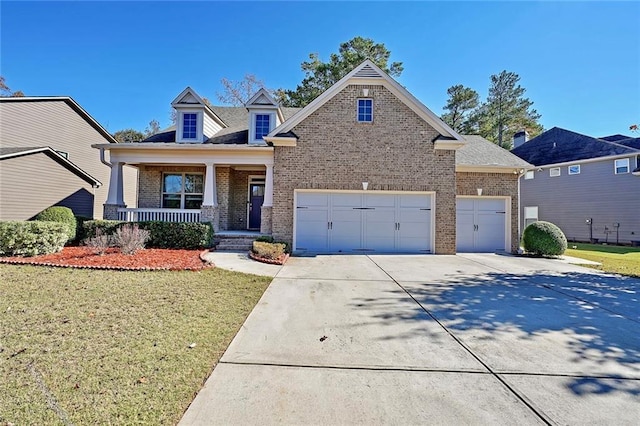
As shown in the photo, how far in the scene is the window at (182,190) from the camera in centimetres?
1401

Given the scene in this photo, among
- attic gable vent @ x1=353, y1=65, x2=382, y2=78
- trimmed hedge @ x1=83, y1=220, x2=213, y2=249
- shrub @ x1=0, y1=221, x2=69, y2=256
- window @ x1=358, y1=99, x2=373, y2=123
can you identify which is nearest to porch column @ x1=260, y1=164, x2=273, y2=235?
trimmed hedge @ x1=83, y1=220, x2=213, y2=249

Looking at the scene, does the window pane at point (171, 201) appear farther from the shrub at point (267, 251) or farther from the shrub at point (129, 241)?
the shrub at point (267, 251)

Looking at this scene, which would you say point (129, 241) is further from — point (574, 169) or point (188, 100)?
point (574, 169)

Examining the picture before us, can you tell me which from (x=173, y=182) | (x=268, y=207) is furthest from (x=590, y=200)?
(x=173, y=182)

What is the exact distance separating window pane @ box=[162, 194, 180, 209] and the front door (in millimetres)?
3436

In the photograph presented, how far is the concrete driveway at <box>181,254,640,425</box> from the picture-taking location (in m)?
2.52

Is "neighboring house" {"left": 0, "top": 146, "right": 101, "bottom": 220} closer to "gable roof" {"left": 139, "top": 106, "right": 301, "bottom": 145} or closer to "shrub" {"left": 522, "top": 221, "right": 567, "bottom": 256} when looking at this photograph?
"gable roof" {"left": 139, "top": 106, "right": 301, "bottom": 145}

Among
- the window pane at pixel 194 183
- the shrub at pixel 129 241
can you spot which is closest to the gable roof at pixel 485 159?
the window pane at pixel 194 183

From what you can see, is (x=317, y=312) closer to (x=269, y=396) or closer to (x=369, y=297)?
(x=369, y=297)

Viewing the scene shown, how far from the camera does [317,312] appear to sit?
16.0 feet

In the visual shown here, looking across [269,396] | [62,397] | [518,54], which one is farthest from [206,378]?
[518,54]

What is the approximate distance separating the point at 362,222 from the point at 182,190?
8.75 meters

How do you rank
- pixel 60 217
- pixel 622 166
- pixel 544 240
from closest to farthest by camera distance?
pixel 60 217 → pixel 544 240 → pixel 622 166

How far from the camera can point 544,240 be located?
38.1 ft
